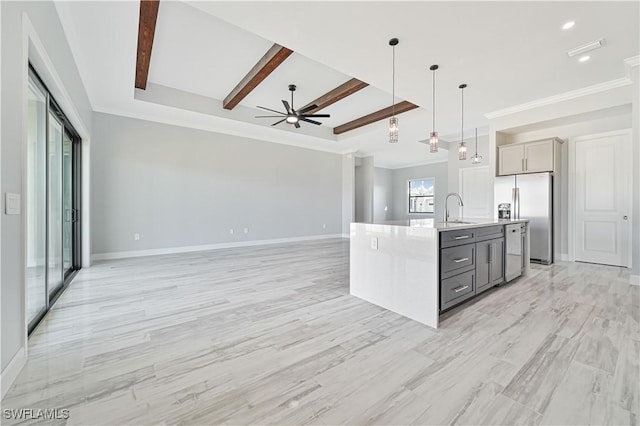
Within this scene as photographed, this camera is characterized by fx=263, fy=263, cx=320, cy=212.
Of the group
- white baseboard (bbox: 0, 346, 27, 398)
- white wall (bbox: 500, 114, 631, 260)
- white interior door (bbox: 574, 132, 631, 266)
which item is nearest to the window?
white wall (bbox: 500, 114, 631, 260)

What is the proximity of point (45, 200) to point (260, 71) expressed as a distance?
10.0ft

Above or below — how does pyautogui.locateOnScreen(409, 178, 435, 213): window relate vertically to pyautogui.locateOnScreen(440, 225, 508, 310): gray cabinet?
above

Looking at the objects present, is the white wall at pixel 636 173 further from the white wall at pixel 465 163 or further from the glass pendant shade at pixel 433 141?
the white wall at pixel 465 163

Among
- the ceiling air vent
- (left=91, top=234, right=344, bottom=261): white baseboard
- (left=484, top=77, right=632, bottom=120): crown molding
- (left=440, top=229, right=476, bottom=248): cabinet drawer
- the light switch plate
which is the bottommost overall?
(left=91, top=234, right=344, bottom=261): white baseboard

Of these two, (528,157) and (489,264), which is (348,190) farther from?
(489,264)

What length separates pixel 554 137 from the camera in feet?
15.8

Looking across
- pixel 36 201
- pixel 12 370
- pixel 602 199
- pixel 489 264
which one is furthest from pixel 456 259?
pixel 602 199

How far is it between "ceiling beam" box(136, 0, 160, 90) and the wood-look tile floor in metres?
3.08

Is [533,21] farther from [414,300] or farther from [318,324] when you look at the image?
[318,324]

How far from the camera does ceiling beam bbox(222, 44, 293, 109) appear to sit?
3.52m

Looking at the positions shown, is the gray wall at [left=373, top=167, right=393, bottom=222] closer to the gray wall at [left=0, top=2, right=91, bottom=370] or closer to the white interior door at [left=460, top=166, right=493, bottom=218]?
the white interior door at [left=460, top=166, right=493, bottom=218]

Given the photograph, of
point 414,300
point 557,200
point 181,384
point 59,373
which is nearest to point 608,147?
point 557,200

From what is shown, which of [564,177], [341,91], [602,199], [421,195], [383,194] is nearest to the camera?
[602,199]

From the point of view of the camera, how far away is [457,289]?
253 centimetres
